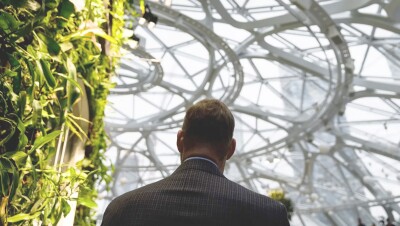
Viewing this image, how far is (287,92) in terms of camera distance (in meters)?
26.1

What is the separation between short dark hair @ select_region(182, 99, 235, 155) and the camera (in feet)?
6.99

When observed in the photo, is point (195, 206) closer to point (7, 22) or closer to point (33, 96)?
point (33, 96)

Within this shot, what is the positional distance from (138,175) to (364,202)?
2029 cm

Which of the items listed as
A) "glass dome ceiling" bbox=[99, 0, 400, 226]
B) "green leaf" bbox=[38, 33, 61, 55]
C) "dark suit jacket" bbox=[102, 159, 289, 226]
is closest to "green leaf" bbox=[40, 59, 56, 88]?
"green leaf" bbox=[38, 33, 61, 55]

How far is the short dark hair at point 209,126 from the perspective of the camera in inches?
83.9

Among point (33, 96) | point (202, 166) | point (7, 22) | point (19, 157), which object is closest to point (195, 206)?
point (202, 166)

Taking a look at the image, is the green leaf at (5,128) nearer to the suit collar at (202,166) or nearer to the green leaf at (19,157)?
the green leaf at (19,157)

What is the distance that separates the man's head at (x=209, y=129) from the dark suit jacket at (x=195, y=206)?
0.16 metres

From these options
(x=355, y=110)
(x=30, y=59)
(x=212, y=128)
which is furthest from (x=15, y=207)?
(x=355, y=110)

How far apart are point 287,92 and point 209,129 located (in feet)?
80.6

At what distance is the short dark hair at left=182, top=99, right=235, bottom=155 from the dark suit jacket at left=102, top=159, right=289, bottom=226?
17 cm

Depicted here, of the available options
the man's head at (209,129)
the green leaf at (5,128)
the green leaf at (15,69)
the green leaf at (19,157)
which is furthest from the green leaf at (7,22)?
the man's head at (209,129)

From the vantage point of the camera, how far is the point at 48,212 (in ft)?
7.82

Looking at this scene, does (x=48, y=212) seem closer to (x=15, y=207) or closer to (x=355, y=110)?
(x=15, y=207)
